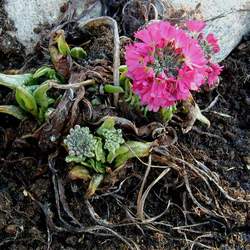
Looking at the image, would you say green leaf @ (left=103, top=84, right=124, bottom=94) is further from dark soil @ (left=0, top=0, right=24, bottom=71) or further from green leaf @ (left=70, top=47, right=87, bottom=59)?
dark soil @ (left=0, top=0, right=24, bottom=71)

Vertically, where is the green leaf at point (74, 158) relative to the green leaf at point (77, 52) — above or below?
below

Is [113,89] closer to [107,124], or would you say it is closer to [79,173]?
[107,124]

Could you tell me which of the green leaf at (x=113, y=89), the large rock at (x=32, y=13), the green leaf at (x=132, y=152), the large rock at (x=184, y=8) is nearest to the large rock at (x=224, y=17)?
the large rock at (x=184, y=8)

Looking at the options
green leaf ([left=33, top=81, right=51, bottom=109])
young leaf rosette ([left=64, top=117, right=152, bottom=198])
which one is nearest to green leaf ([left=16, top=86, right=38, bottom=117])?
green leaf ([left=33, top=81, right=51, bottom=109])

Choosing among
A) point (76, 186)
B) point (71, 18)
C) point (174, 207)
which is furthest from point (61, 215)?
point (71, 18)

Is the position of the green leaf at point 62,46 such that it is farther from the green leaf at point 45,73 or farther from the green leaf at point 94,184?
the green leaf at point 94,184
